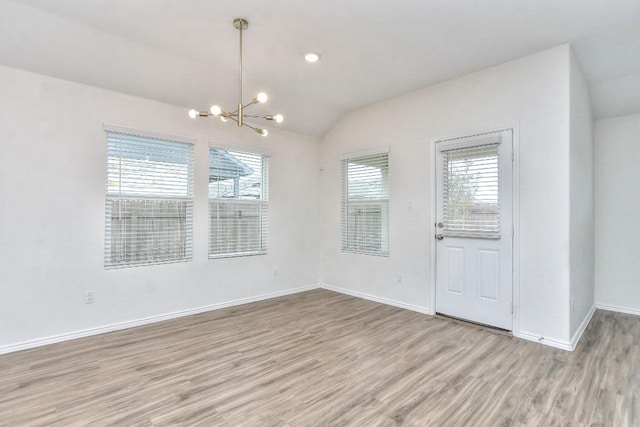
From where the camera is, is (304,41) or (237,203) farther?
(237,203)

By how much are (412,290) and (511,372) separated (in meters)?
1.78

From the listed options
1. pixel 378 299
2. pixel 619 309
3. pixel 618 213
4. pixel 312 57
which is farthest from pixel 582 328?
pixel 312 57

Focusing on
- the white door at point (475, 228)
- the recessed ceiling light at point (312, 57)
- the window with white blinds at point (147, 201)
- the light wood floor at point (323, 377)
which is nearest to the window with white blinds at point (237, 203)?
the window with white blinds at point (147, 201)

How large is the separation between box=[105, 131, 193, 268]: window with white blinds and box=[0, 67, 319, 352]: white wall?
10 centimetres

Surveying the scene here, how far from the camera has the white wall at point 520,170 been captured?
321 cm

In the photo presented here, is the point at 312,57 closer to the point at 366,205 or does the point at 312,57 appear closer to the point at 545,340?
the point at 366,205

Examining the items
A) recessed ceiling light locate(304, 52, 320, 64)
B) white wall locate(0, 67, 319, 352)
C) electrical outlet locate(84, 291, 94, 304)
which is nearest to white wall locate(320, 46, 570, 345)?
recessed ceiling light locate(304, 52, 320, 64)

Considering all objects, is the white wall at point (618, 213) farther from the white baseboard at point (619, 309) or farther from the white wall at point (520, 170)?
the white wall at point (520, 170)

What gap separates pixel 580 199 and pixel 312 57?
325cm

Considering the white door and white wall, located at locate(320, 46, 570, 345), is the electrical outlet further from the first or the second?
the white door

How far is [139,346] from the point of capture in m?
3.22

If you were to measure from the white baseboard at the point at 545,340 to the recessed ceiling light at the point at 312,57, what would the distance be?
354cm

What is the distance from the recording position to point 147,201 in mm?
3945

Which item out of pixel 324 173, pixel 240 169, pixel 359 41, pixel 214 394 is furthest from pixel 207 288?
pixel 359 41
